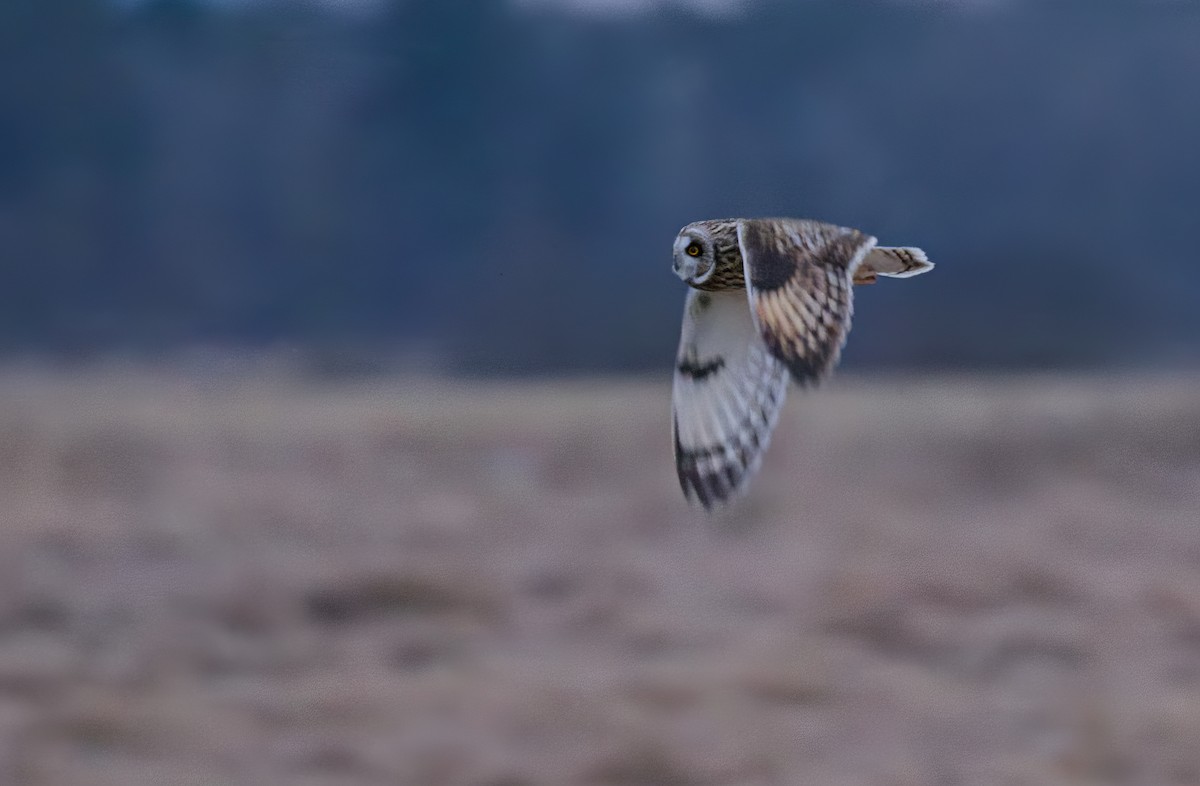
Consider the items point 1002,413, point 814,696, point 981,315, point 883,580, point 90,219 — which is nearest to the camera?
point 981,315

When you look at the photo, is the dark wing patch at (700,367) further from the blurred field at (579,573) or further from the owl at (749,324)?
the blurred field at (579,573)

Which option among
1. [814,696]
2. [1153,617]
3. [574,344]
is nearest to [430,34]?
[574,344]

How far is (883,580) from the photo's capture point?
8664mm

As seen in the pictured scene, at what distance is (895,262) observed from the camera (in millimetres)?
→ 1003

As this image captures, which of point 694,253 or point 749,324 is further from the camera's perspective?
point 749,324

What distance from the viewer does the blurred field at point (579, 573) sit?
23.6ft

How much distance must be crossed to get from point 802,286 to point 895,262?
0.52 feet

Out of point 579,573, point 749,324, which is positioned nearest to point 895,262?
point 749,324

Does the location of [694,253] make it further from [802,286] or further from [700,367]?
[700,367]

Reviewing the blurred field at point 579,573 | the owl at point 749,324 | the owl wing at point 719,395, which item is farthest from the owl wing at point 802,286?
the blurred field at point 579,573

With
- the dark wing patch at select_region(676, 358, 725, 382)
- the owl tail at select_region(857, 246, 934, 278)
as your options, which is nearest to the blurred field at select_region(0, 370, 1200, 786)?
the dark wing patch at select_region(676, 358, 725, 382)

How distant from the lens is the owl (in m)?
0.84

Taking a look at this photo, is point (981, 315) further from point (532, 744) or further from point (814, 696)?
point (532, 744)

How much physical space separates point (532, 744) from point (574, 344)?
2028 mm
